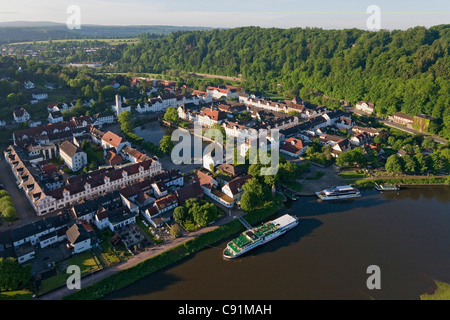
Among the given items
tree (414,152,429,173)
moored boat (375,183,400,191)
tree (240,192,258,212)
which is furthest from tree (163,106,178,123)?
tree (414,152,429,173)

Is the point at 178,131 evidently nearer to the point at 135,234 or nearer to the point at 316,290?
the point at 135,234

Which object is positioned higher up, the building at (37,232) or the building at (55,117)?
the building at (55,117)

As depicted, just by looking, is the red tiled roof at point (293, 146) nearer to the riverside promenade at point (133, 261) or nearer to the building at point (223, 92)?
the riverside promenade at point (133, 261)

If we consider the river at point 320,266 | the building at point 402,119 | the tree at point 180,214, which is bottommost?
the river at point 320,266

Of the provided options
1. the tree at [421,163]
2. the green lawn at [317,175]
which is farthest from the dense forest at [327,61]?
the green lawn at [317,175]

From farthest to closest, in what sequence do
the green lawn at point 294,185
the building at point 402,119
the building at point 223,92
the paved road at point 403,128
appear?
1. the building at point 223,92
2. the building at point 402,119
3. the paved road at point 403,128
4. the green lawn at point 294,185

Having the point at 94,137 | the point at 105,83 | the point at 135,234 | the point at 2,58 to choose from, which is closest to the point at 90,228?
the point at 135,234
